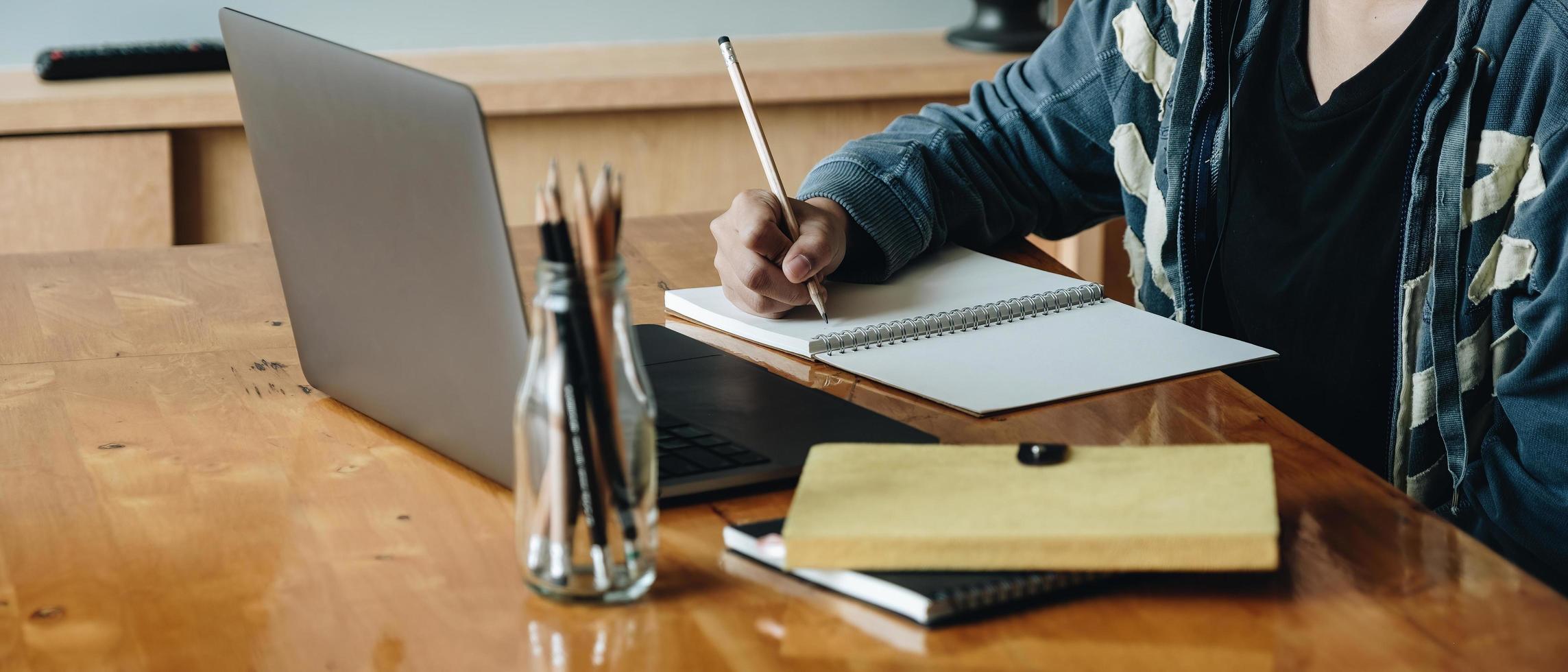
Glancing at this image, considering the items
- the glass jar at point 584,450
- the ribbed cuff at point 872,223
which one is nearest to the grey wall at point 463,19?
the ribbed cuff at point 872,223

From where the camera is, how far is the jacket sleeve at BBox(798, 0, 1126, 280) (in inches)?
43.9

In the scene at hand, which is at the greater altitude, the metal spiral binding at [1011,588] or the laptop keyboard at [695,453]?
the metal spiral binding at [1011,588]

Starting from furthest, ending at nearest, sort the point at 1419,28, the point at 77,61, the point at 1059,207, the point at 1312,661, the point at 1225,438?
the point at 77,61 < the point at 1059,207 < the point at 1419,28 < the point at 1225,438 < the point at 1312,661

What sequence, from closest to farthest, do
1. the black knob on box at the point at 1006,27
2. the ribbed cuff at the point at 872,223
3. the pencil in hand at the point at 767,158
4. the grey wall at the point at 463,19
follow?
1. the pencil in hand at the point at 767,158
2. the ribbed cuff at the point at 872,223
3. the grey wall at the point at 463,19
4. the black knob on box at the point at 1006,27

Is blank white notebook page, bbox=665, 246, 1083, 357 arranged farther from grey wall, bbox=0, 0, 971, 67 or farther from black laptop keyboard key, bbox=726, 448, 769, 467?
grey wall, bbox=0, 0, 971, 67

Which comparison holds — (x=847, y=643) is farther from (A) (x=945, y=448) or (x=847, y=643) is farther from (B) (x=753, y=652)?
(A) (x=945, y=448)

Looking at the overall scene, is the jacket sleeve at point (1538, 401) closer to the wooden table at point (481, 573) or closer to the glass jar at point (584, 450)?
the wooden table at point (481, 573)

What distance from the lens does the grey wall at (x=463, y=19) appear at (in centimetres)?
214

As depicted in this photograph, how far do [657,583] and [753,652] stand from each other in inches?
2.9

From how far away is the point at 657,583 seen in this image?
58 cm

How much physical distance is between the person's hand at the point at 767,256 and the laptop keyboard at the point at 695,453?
22 centimetres

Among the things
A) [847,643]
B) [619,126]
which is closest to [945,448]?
[847,643]

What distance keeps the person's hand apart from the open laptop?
95 millimetres

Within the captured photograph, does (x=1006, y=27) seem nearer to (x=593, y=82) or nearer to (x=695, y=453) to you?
(x=593, y=82)
